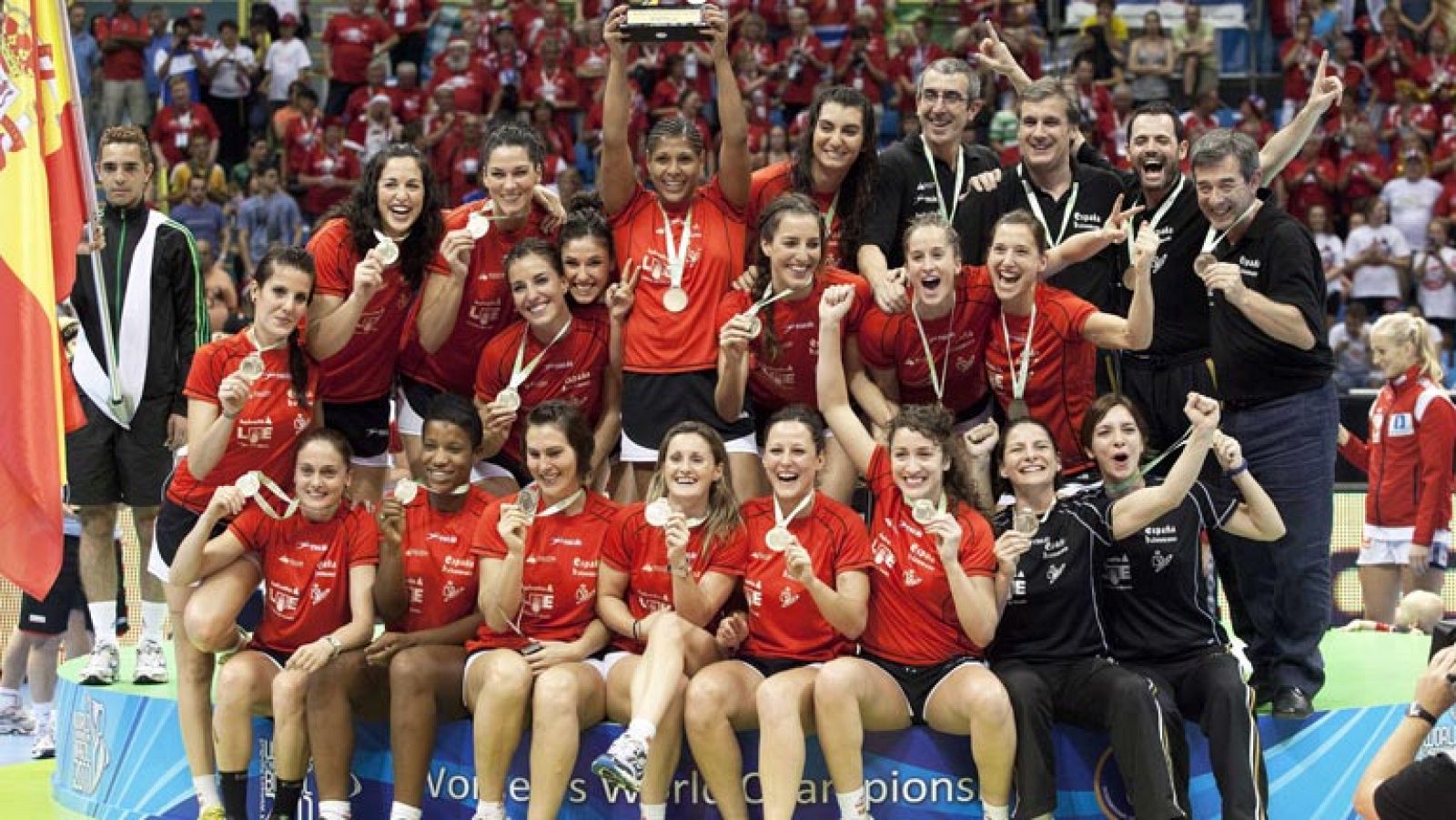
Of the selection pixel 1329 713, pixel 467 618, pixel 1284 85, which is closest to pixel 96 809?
pixel 467 618

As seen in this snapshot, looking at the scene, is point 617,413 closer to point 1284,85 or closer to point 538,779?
Result: point 538,779

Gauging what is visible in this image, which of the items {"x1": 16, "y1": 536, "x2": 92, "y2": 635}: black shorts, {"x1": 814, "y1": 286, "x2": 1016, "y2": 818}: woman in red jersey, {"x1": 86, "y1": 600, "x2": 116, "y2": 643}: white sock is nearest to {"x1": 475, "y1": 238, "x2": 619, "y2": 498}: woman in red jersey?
{"x1": 814, "y1": 286, "x2": 1016, "y2": 818}: woman in red jersey

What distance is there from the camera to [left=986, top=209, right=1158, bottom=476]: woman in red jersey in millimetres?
7402

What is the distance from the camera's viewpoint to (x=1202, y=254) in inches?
284

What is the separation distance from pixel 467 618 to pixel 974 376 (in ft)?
7.16

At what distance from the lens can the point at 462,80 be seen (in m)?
18.8

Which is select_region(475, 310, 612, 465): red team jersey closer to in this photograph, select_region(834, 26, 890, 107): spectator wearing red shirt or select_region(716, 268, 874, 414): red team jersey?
select_region(716, 268, 874, 414): red team jersey

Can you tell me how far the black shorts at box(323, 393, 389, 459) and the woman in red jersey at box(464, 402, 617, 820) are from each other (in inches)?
35.5

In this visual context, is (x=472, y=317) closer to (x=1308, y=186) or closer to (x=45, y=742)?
(x=45, y=742)

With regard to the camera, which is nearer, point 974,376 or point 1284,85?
point 974,376

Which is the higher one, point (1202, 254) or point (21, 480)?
point (1202, 254)

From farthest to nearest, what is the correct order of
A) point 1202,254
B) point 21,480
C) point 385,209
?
point 385,209
point 1202,254
point 21,480

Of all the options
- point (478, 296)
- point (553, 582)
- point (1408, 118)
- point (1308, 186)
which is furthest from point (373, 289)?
point (1408, 118)

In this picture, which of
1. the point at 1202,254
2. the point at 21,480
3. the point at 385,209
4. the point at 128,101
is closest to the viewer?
the point at 21,480
